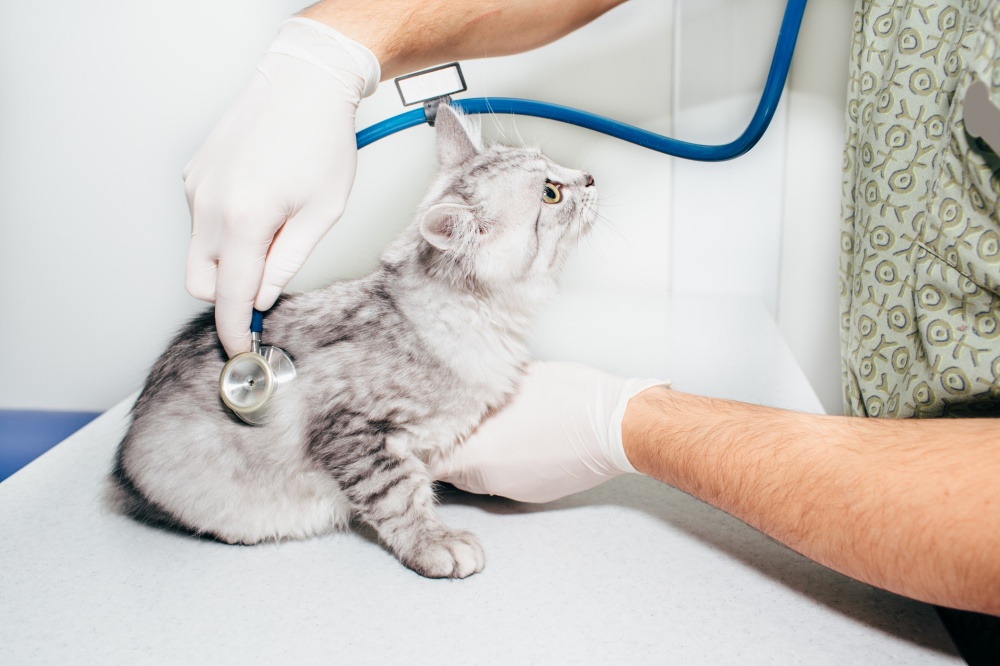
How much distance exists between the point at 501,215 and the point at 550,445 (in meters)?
0.40

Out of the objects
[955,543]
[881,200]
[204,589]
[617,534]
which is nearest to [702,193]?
[881,200]

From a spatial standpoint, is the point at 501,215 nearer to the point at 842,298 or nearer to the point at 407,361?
the point at 407,361

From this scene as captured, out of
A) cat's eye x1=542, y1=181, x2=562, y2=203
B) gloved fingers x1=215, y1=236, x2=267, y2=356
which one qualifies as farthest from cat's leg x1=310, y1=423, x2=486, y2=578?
cat's eye x1=542, y1=181, x2=562, y2=203

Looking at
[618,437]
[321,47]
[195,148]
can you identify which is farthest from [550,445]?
[195,148]

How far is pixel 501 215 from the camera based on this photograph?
1069 mm

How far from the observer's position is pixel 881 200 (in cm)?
99

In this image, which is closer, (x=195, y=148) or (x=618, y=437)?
A: (x=618, y=437)

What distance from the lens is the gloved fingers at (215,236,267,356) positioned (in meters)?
0.97

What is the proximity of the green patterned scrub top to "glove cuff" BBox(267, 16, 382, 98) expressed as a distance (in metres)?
0.85

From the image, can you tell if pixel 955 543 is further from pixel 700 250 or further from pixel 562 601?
pixel 700 250

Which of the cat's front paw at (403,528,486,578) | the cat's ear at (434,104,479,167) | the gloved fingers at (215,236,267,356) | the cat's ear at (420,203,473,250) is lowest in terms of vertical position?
the cat's front paw at (403,528,486,578)

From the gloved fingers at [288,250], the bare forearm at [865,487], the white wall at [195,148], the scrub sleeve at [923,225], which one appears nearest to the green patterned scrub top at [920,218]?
the scrub sleeve at [923,225]

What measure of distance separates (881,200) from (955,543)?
0.56 meters

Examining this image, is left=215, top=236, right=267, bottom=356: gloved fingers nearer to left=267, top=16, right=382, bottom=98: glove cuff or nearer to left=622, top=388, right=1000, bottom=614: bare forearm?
left=267, top=16, right=382, bottom=98: glove cuff
